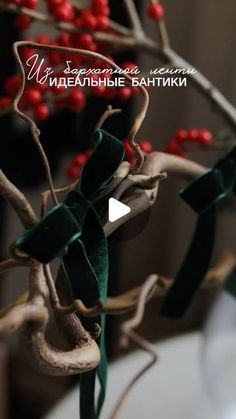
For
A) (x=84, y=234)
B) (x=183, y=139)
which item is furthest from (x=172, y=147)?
(x=84, y=234)

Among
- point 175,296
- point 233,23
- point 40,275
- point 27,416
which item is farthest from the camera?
point 27,416

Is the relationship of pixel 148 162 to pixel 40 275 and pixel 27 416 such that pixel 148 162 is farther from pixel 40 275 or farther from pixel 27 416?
pixel 27 416

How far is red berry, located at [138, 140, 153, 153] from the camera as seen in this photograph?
248 mm

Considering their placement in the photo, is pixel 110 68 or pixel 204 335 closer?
pixel 110 68

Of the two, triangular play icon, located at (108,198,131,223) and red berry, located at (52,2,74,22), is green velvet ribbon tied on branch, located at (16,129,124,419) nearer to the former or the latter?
triangular play icon, located at (108,198,131,223)

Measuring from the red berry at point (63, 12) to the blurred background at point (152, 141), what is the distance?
0.04m

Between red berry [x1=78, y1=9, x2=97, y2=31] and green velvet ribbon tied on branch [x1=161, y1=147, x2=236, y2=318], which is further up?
red berry [x1=78, y1=9, x2=97, y2=31]

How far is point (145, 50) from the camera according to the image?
0.33 meters

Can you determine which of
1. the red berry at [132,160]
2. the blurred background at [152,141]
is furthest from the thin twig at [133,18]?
the red berry at [132,160]

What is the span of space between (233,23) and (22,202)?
13.4 inches

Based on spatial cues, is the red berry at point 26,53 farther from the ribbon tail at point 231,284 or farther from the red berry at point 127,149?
the ribbon tail at point 231,284

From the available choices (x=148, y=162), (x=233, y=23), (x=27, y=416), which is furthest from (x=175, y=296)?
(x=27, y=416)

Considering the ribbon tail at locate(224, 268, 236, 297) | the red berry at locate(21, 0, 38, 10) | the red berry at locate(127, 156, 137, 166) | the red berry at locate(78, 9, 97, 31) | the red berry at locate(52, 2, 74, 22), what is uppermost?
the red berry at locate(21, 0, 38, 10)

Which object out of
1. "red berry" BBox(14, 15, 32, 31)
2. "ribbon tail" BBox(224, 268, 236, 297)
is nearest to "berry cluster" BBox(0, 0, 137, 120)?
"red berry" BBox(14, 15, 32, 31)
